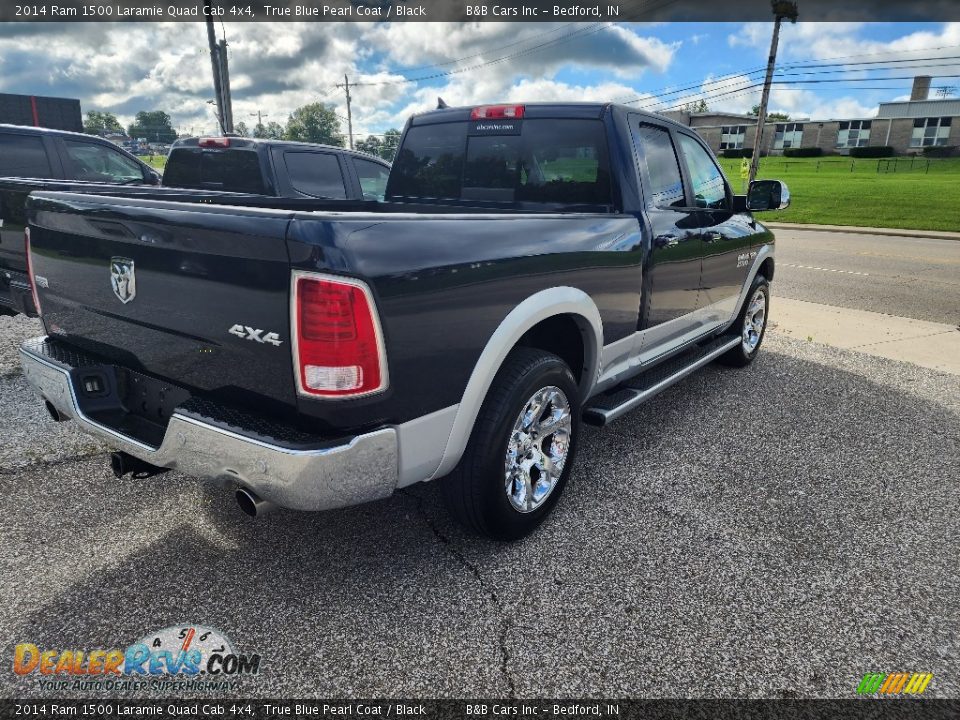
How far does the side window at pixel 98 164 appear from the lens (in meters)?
7.41

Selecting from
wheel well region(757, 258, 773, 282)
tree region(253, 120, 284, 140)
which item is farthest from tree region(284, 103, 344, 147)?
wheel well region(757, 258, 773, 282)

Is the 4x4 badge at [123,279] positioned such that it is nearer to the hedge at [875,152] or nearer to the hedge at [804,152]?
the hedge at [875,152]

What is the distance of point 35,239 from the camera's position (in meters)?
2.81

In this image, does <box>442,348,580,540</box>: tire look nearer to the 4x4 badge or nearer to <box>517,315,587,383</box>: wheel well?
<box>517,315,587,383</box>: wheel well

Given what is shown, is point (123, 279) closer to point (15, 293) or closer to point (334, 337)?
point (334, 337)

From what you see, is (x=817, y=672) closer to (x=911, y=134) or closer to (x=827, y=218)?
(x=827, y=218)

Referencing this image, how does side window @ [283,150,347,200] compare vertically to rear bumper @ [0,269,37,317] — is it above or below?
above

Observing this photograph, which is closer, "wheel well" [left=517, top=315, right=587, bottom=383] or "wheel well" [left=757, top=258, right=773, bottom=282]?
"wheel well" [left=517, top=315, right=587, bottom=383]

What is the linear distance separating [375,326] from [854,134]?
294ft

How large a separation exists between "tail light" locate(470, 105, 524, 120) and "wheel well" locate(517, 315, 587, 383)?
144cm

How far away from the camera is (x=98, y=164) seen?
7.73 metres

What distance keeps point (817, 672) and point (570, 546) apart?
1.07m

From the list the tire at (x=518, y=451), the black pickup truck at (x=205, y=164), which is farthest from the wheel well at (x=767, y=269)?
the black pickup truck at (x=205, y=164)

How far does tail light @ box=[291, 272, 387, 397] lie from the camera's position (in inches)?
76.8
